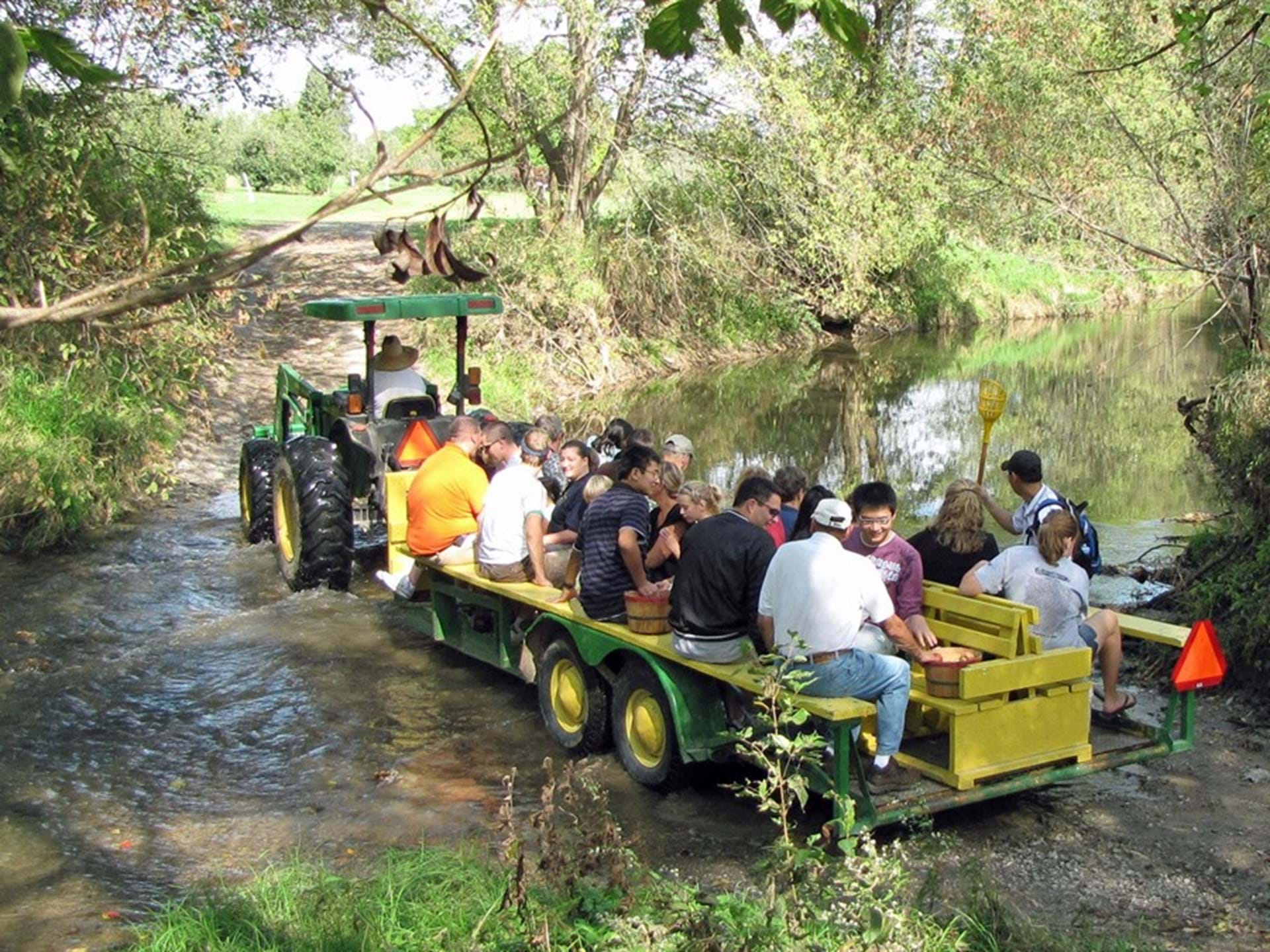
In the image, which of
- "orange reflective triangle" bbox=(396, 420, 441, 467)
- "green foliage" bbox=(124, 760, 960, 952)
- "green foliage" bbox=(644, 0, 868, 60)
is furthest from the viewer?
"orange reflective triangle" bbox=(396, 420, 441, 467)

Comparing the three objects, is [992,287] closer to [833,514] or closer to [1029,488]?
[1029,488]

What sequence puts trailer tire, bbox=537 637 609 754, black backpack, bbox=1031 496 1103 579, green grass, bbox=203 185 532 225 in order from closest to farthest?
1. trailer tire, bbox=537 637 609 754
2. black backpack, bbox=1031 496 1103 579
3. green grass, bbox=203 185 532 225

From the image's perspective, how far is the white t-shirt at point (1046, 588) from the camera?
21.5 ft

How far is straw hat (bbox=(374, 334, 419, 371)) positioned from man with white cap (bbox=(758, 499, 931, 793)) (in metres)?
5.52

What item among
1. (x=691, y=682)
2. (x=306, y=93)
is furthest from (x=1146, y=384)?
(x=691, y=682)

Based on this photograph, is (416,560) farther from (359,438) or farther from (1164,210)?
(1164,210)

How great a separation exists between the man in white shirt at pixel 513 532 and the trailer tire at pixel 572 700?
1.68 feet

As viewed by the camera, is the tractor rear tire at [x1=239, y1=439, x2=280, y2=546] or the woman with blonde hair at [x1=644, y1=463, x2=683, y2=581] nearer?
the woman with blonde hair at [x1=644, y1=463, x2=683, y2=581]

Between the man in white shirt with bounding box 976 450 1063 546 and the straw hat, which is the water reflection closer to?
the man in white shirt with bounding box 976 450 1063 546

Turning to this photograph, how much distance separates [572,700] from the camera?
24.8 ft

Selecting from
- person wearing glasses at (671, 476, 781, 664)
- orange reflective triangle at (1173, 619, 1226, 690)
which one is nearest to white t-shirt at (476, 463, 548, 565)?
person wearing glasses at (671, 476, 781, 664)

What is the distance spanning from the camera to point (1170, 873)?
5.91m

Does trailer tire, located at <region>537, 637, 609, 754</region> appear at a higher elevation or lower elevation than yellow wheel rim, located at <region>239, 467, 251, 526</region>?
lower

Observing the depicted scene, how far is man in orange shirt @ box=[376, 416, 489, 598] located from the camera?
344 inches
